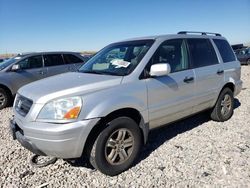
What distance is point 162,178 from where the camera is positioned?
3262mm

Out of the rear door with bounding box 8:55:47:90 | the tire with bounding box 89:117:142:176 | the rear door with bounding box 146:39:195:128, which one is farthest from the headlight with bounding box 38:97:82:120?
the rear door with bounding box 8:55:47:90

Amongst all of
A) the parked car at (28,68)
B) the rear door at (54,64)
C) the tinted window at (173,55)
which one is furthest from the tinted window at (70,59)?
the tinted window at (173,55)

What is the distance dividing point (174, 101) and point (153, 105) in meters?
0.49

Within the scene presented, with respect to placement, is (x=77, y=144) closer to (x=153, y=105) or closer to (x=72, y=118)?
(x=72, y=118)

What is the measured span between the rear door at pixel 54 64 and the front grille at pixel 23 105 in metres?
5.29

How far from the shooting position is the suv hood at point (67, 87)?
9.98ft

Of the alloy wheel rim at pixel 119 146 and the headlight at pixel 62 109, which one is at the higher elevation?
the headlight at pixel 62 109

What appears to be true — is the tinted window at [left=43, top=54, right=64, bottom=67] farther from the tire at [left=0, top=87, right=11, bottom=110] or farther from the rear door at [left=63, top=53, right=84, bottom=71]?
the tire at [left=0, top=87, right=11, bottom=110]

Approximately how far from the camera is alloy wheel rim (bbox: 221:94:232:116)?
5.38 metres

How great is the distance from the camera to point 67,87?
3182 millimetres

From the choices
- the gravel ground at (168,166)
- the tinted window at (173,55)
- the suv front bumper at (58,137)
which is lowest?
the gravel ground at (168,166)

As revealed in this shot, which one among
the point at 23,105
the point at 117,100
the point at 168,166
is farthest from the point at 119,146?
the point at 23,105

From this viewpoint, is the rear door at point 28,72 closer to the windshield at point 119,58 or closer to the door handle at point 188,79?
the windshield at point 119,58

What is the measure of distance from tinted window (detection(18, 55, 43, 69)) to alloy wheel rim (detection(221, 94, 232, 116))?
19.9ft
